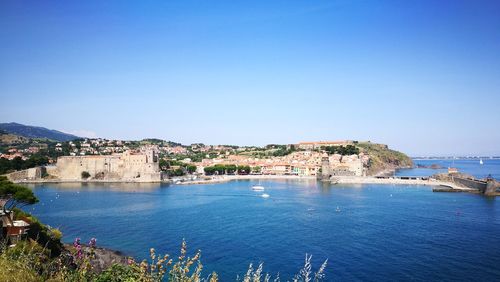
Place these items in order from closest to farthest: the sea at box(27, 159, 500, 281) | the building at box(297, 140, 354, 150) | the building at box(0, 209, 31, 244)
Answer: the building at box(0, 209, 31, 244), the sea at box(27, 159, 500, 281), the building at box(297, 140, 354, 150)

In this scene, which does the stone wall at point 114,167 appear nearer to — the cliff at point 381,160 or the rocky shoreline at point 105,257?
the cliff at point 381,160

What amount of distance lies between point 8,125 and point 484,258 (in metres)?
175

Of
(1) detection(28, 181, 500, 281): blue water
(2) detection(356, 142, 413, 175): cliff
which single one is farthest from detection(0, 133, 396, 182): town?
(1) detection(28, 181, 500, 281): blue water

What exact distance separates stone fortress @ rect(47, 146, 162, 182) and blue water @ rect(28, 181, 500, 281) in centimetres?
1672

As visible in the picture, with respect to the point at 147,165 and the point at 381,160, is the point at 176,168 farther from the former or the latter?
the point at 381,160

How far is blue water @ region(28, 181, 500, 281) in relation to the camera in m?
14.4

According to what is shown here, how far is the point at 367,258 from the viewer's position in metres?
15.3

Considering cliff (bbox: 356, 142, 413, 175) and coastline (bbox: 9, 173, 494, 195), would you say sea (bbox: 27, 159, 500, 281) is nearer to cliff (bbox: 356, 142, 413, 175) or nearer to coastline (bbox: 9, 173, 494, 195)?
coastline (bbox: 9, 173, 494, 195)

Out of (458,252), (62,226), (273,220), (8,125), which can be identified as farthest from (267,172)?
(8,125)

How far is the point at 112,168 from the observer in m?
53.6

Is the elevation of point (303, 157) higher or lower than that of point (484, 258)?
higher

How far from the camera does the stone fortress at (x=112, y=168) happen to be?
2046 inches

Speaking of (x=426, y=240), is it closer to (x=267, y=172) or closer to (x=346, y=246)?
(x=346, y=246)

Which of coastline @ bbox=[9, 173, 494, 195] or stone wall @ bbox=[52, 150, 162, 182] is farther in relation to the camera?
stone wall @ bbox=[52, 150, 162, 182]
